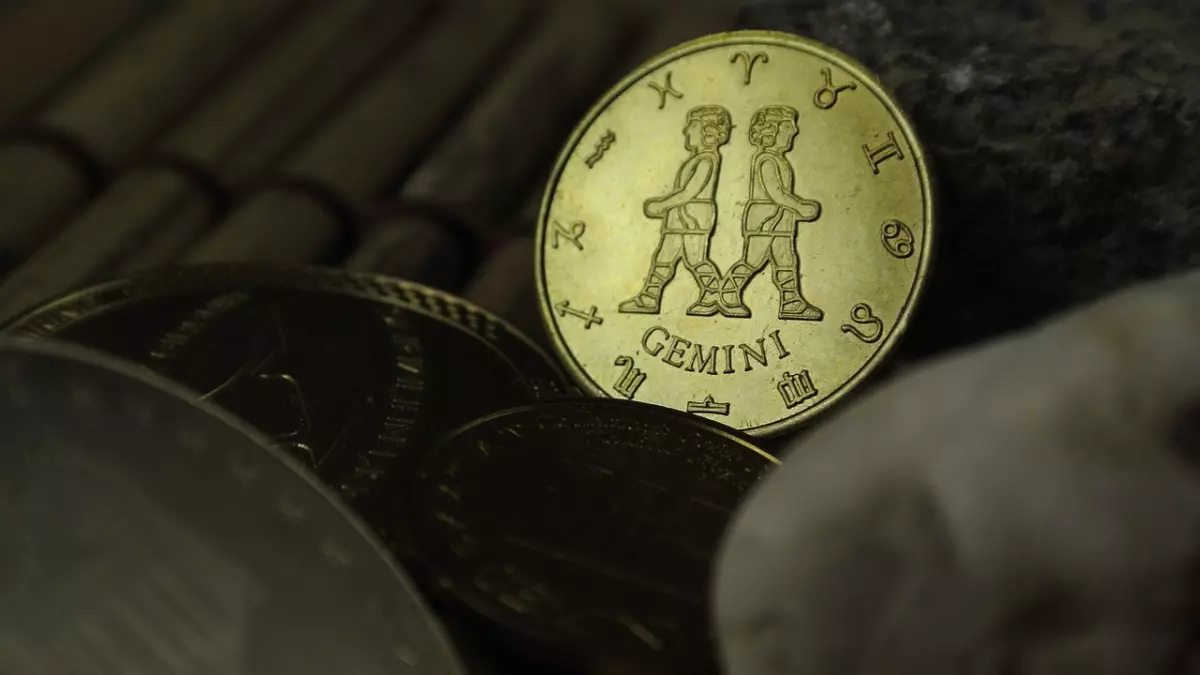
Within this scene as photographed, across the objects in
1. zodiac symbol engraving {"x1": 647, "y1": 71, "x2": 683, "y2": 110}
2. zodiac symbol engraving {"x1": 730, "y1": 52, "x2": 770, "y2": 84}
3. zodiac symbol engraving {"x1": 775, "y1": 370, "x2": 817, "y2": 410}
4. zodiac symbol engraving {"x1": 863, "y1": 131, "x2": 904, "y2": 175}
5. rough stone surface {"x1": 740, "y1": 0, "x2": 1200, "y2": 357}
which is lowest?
zodiac symbol engraving {"x1": 775, "y1": 370, "x2": 817, "y2": 410}

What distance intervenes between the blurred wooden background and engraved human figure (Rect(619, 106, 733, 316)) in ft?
0.56

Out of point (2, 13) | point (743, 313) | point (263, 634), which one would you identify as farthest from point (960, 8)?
point (2, 13)

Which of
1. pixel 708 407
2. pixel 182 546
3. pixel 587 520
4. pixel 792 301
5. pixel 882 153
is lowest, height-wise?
pixel 182 546

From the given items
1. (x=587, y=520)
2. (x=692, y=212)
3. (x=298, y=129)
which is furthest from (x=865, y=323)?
(x=298, y=129)

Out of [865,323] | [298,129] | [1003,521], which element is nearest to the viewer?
[1003,521]

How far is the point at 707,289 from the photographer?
2.74ft

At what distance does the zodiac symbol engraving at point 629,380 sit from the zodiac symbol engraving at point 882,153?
0.24 m

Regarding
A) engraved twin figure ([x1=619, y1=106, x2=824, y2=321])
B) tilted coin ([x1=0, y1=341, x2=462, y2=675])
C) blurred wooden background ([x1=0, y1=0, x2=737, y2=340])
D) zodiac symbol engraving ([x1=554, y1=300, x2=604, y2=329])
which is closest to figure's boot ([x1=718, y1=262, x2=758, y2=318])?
engraved twin figure ([x1=619, y1=106, x2=824, y2=321])

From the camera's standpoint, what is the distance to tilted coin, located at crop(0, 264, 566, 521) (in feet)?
2.60

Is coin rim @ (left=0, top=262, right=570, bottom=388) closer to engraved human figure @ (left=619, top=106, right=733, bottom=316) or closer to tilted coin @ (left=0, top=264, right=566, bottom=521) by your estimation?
tilted coin @ (left=0, top=264, right=566, bottom=521)

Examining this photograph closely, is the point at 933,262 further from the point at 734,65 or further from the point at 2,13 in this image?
the point at 2,13

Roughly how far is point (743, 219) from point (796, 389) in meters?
0.15

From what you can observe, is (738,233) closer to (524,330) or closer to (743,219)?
(743,219)

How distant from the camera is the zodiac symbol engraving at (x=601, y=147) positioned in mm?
897
